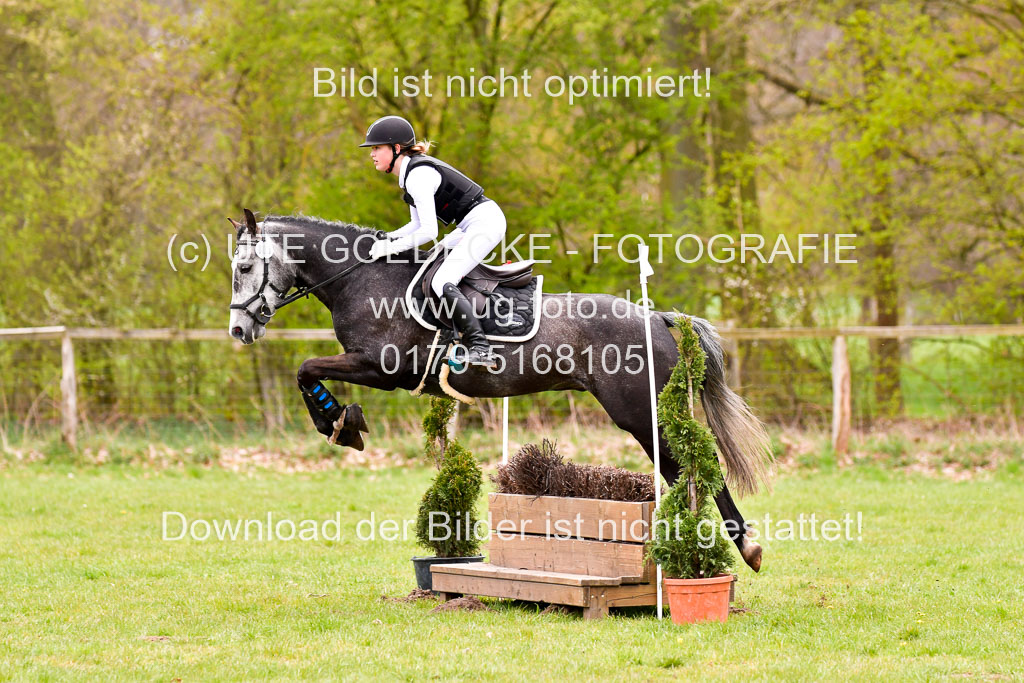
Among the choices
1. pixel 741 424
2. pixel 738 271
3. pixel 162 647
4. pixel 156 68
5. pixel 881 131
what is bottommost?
pixel 162 647

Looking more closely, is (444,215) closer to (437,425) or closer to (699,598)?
(437,425)

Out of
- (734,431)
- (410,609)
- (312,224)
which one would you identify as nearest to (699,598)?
(734,431)

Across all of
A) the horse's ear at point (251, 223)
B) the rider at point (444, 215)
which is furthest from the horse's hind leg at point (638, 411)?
the horse's ear at point (251, 223)

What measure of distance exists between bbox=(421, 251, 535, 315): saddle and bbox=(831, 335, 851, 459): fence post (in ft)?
23.7

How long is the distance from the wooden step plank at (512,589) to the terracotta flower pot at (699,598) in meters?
0.47

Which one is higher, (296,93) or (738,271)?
(296,93)

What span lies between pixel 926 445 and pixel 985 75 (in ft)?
15.6

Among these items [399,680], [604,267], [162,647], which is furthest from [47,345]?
[399,680]

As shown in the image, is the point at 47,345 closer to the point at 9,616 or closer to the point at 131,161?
the point at 131,161

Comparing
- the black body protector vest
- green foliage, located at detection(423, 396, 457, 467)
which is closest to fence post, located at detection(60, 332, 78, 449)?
green foliage, located at detection(423, 396, 457, 467)

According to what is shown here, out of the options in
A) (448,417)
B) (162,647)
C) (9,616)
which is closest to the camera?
(162,647)

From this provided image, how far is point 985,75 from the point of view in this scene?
1308 cm

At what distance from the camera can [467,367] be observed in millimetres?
5379

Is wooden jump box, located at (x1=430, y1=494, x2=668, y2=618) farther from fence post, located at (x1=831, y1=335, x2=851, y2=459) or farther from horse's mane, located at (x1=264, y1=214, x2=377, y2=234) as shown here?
fence post, located at (x1=831, y1=335, x2=851, y2=459)
